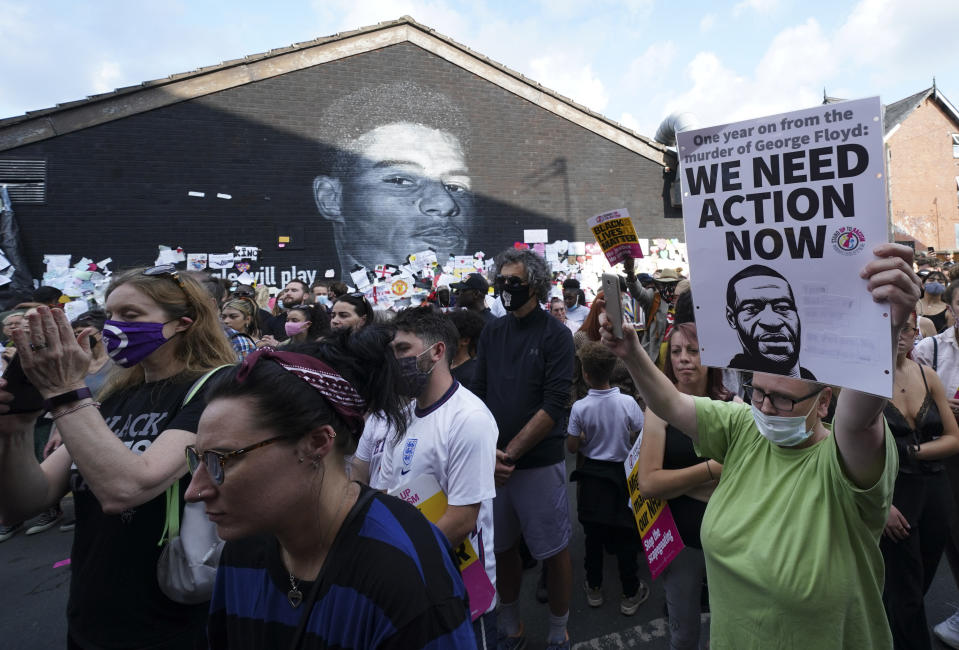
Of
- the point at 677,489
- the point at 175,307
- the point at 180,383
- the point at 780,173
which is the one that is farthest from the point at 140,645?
the point at 780,173

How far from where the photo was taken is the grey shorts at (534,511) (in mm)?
3193

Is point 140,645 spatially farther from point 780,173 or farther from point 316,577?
point 780,173

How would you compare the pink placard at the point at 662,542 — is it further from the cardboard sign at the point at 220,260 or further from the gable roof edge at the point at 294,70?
the gable roof edge at the point at 294,70

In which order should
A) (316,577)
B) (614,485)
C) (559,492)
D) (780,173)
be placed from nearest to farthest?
1. (316,577)
2. (780,173)
3. (559,492)
4. (614,485)

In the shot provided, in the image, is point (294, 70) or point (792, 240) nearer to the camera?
point (792, 240)

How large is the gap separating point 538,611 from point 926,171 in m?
31.8

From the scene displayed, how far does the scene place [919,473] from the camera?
9.22 ft

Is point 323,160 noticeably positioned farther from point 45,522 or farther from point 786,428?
point 786,428

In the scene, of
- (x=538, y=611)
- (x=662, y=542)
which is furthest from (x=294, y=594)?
(x=538, y=611)

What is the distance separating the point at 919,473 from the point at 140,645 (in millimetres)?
3554

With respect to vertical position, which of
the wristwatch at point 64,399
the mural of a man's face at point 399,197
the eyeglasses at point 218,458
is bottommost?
the eyeglasses at point 218,458

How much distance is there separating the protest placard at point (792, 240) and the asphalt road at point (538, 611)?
2.45 m

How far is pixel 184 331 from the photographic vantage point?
2.20 meters

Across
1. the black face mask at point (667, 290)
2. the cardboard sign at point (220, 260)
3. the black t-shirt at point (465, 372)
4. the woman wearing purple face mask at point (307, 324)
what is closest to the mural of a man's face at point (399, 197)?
the cardboard sign at point (220, 260)
